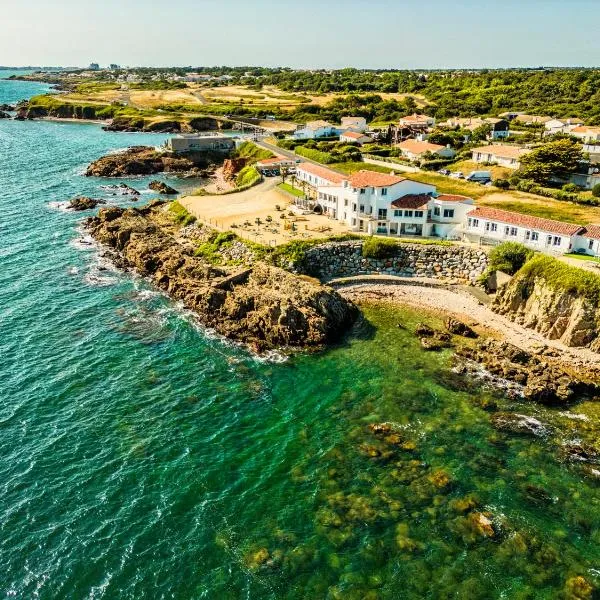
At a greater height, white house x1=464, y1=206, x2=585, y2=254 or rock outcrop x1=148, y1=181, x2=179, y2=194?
white house x1=464, y1=206, x2=585, y2=254

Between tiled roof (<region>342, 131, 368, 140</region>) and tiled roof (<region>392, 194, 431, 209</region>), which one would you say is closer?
tiled roof (<region>392, 194, 431, 209</region>)

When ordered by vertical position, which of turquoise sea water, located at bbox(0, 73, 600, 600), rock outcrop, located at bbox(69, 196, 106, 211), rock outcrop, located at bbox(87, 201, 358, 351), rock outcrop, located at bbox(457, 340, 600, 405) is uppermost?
rock outcrop, located at bbox(69, 196, 106, 211)

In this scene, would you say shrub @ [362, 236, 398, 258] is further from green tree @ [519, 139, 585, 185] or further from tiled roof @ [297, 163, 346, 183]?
green tree @ [519, 139, 585, 185]

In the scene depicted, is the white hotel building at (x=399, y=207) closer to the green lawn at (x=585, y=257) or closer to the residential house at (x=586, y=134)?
the green lawn at (x=585, y=257)

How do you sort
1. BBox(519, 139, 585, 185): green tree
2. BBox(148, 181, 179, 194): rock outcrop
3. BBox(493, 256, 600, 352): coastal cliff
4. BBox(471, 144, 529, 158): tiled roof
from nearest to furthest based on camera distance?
BBox(493, 256, 600, 352): coastal cliff < BBox(519, 139, 585, 185): green tree < BBox(471, 144, 529, 158): tiled roof < BBox(148, 181, 179, 194): rock outcrop

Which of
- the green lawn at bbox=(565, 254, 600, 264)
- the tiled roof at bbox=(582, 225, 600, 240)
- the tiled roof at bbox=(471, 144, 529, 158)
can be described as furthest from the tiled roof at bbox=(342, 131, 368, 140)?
the green lawn at bbox=(565, 254, 600, 264)

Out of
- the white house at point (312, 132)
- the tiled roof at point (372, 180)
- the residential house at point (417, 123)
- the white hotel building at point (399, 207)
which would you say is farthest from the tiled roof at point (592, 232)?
the residential house at point (417, 123)

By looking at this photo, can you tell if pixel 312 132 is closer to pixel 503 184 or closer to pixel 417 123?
pixel 417 123
